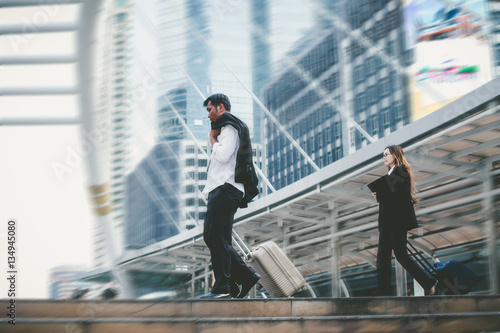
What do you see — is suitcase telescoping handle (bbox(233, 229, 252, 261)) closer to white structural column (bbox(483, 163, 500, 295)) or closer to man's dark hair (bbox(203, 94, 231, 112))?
man's dark hair (bbox(203, 94, 231, 112))

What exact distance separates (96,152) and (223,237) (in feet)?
3.67

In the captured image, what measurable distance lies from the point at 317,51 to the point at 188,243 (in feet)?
19.8

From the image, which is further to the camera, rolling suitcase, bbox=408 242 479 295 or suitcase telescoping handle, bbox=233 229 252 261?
rolling suitcase, bbox=408 242 479 295

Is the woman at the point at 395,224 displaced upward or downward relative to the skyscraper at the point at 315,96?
downward

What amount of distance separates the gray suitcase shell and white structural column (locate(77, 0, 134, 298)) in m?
1.25

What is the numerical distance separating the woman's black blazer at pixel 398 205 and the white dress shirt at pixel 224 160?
127 cm

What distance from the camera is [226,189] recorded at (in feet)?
12.6

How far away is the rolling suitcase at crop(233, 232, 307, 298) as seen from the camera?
4.42 metres

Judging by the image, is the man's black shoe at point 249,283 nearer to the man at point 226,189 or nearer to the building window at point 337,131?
the man at point 226,189

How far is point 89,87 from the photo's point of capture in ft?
19.4

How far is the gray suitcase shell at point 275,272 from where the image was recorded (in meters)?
4.41

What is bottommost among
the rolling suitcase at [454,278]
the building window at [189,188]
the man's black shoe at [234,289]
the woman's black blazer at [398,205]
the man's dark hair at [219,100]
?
the man's black shoe at [234,289]

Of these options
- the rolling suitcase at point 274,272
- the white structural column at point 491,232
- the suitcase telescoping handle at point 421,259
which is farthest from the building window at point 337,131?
the rolling suitcase at point 274,272

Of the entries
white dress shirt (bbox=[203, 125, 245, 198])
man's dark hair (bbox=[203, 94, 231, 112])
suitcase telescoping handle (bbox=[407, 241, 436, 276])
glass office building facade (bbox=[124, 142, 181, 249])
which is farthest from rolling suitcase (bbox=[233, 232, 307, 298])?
suitcase telescoping handle (bbox=[407, 241, 436, 276])
